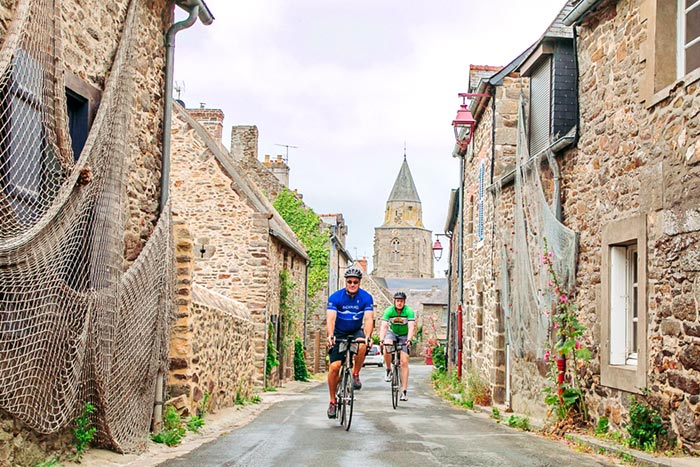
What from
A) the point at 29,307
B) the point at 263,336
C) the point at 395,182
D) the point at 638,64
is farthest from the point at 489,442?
the point at 395,182

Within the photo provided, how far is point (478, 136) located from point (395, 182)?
96.5 metres

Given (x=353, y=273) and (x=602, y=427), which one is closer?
(x=602, y=427)

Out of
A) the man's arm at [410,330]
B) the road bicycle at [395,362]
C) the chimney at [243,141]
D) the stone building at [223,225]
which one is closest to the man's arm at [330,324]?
the man's arm at [410,330]

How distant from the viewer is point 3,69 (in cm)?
556

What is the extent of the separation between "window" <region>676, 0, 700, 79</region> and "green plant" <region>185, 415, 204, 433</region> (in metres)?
6.66

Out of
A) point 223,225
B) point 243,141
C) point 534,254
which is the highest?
point 243,141

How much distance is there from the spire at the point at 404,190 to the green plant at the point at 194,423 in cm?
10503

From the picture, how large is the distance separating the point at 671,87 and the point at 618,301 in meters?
2.61

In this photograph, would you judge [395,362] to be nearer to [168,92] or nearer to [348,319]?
[348,319]

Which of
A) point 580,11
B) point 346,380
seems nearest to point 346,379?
point 346,380

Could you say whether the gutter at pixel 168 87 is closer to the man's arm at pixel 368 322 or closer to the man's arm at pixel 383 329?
the man's arm at pixel 368 322

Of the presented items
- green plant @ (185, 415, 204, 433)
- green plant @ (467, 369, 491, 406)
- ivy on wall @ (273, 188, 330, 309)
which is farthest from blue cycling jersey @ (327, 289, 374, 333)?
ivy on wall @ (273, 188, 330, 309)

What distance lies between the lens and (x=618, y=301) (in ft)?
30.5

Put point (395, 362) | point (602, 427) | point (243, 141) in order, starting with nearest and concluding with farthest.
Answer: point (602, 427) → point (395, 362) → point (243, 141)
